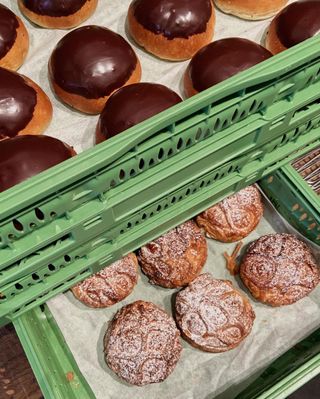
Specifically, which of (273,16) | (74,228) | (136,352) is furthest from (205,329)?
(273,16)

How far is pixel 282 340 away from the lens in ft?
4.56

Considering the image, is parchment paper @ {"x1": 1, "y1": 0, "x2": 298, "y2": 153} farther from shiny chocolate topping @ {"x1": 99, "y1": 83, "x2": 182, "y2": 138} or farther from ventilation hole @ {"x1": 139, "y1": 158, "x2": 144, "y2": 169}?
ventilation hole @ {"x1": 139, "y1": 158, "x2": 144, "y2": 169}

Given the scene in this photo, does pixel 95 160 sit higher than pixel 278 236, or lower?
higher

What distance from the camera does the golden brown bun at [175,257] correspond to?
4.43 feet

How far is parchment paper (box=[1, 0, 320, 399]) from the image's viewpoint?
1.32m

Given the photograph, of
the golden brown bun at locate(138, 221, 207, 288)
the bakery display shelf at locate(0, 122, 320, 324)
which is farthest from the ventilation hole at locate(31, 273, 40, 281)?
the golden brown bun at locate(138, 221, 207, 288)

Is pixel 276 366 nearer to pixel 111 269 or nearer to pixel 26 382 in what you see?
pixel 111 269

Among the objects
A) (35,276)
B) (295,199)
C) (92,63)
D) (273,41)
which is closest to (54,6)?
(92,63)

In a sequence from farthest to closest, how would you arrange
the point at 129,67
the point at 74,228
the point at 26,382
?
the point at 26,382 < the point at 129,67 < the point at 74,228

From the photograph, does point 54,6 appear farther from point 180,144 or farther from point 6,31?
point 180,144

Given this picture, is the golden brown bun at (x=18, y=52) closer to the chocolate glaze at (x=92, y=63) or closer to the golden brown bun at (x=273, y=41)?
the chocolate glaze at (x=92, y=63)

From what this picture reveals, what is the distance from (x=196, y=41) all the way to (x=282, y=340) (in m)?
0.84

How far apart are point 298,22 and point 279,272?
645 millimetres

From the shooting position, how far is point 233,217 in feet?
4.62
